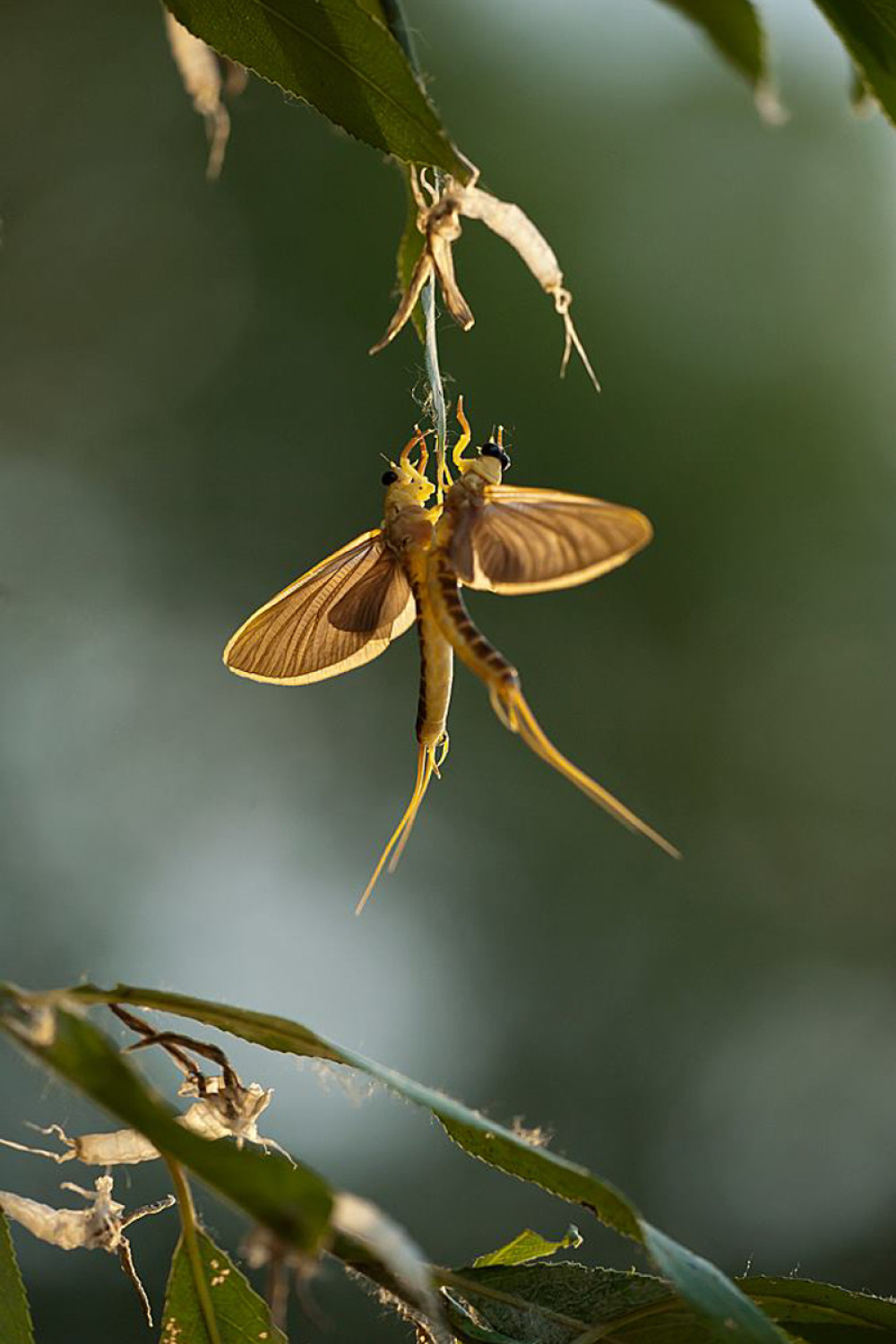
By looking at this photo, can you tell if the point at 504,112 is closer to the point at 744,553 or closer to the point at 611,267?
the point at 611,267

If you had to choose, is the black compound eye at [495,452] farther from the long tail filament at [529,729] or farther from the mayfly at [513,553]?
the long tail filament at [529,729]

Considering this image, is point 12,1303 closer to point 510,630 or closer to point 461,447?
point 461,447

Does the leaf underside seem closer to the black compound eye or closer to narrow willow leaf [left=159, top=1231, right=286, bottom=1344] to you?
the black compound eye

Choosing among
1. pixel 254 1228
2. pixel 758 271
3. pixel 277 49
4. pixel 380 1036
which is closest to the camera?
pixel 254 1228

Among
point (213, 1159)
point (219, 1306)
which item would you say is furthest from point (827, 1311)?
point (213, 1159)

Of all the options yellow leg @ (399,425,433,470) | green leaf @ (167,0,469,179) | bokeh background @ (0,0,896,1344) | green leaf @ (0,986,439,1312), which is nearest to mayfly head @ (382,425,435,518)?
yellow leg @ (399,425,433,470)

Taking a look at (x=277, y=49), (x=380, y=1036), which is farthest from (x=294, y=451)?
(x=277, y=49)
